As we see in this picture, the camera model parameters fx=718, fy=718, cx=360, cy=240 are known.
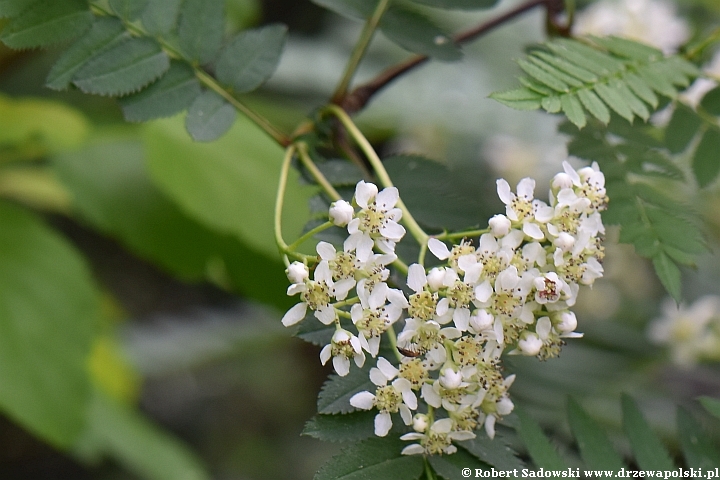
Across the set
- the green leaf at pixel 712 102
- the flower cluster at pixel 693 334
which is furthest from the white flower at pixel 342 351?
the flower cluster at pixel 693 334

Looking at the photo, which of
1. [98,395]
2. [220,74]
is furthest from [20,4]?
[98,395]

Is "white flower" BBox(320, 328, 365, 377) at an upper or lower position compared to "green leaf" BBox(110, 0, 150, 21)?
lower

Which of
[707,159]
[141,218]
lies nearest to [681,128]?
[707,159]

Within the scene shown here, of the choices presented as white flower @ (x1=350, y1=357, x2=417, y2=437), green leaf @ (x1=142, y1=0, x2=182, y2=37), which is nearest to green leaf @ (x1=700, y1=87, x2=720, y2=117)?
white flower @ (x1=350, y1=357, x2=417, y2=437)

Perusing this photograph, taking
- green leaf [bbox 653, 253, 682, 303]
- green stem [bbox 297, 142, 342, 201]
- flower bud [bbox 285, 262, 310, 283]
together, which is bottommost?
green stem [bbox 297, 142, 342, 201]

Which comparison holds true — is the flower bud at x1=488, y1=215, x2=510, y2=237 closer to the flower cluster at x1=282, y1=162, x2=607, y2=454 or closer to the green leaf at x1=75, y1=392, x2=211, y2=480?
the flower cluster at x1=282, y1=162, x2=607, y2=454

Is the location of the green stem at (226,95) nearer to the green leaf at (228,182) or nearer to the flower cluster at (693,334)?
the green leaf at (228,182)
